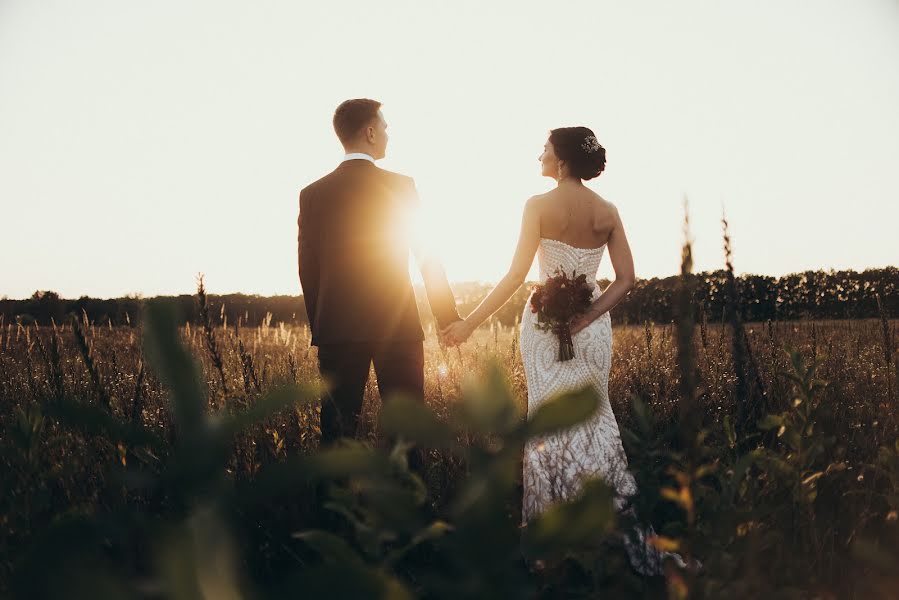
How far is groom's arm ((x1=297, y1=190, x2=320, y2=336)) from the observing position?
405 centimetres

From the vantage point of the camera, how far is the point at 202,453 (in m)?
0.40

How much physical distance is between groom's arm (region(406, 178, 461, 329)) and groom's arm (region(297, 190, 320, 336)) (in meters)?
0.63

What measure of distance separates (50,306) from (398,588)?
530cm

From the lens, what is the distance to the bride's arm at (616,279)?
4.21 meters

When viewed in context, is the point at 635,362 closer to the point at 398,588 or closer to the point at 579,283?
the point at 579,283

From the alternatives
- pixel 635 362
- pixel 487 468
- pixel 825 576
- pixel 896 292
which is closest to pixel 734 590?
pixel 487 468

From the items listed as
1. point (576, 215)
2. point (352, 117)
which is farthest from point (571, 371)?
point (352, 117)

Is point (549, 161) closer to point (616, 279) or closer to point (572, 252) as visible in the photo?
point (572, 252)

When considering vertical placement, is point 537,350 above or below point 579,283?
below

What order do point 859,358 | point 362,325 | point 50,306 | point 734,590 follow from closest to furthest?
point 734,590 → point 362,325 → point 50,306 → point 859,358

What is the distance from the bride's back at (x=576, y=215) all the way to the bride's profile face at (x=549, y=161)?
10.4 inches

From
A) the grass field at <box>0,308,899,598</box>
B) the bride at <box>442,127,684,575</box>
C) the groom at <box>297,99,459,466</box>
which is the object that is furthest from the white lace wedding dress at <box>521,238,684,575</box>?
the groom at <box>297,99,459,466</box>

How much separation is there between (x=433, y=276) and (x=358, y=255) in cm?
61

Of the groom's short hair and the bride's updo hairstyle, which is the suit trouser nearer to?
the groom's short hair
